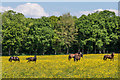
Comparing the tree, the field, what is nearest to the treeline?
the tree

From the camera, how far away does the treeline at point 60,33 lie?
65.0 meters

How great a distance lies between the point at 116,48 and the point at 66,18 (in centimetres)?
2155

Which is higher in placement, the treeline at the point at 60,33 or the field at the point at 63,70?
the treeline at the point at 60,33

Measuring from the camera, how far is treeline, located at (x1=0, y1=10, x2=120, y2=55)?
65.0m

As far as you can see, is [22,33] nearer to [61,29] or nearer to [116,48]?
[61,29]

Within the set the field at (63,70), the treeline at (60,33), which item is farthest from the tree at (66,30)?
the field at (63,70)

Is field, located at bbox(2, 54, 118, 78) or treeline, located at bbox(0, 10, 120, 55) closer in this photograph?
field, located at bbox(2, 54, 118, 78)

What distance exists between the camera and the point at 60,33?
Result: 6875 cm

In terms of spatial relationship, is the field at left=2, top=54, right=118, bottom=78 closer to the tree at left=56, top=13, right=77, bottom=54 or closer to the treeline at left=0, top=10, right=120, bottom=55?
the treeline at left=0, top=10, right=120, bottom=55

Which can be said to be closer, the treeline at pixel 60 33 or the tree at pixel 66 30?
the treeline at pixel 60 33

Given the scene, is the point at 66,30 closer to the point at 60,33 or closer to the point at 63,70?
the point at 60,33

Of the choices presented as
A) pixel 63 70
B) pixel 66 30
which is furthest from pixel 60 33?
pixel 63 70

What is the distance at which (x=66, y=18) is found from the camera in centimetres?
7138

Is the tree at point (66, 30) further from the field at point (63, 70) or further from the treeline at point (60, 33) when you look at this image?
the field at point (63, 70)
